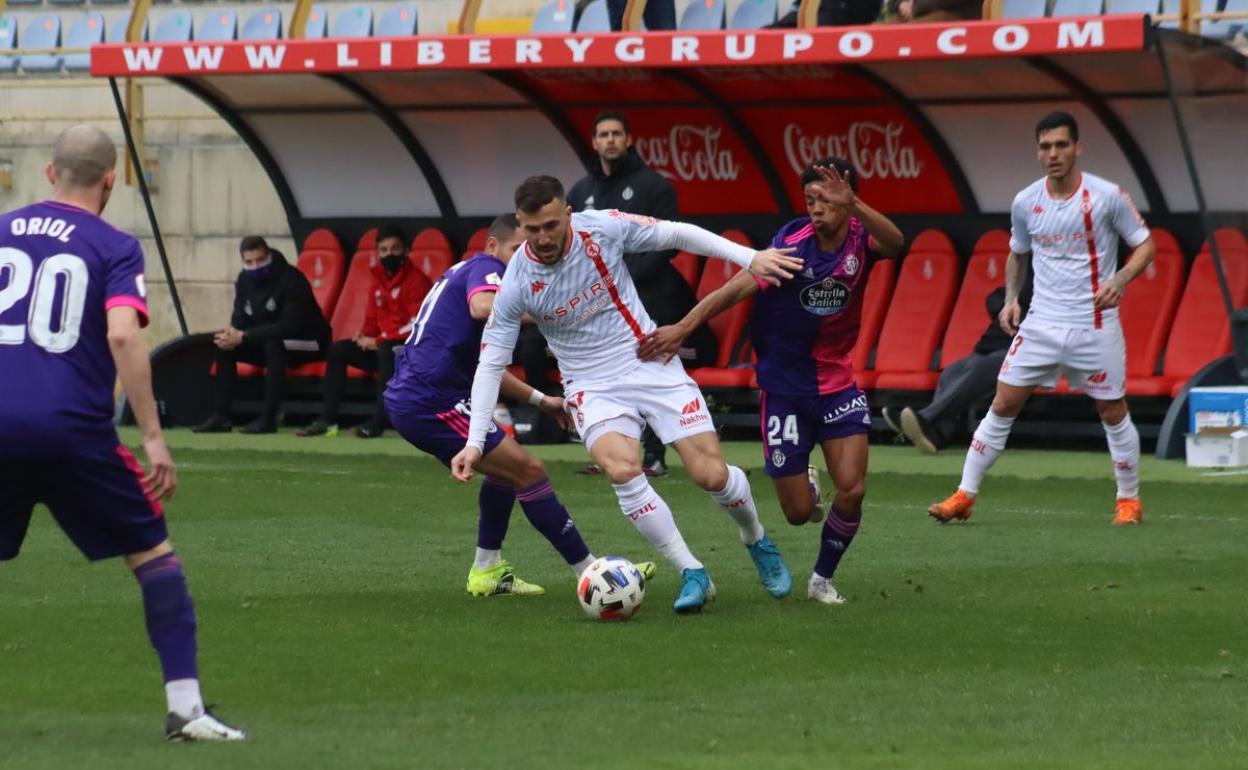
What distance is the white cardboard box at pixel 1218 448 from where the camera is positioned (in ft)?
44.7

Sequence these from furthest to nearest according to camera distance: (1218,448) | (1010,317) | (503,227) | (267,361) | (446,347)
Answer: (267,361)
(1218,448)
(1010,317)
(503,227)
(446,347)

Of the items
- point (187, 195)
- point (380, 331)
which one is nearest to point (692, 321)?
point (380, 331)

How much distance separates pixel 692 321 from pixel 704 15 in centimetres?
968

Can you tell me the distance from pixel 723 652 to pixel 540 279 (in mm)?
1722

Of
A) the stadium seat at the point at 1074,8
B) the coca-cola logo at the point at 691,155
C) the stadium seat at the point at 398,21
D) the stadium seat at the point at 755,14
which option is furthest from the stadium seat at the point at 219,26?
the stadium seat at the point at 1074,8

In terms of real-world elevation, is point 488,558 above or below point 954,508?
above

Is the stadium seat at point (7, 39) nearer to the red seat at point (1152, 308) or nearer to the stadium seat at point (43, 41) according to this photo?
the stadium seat at point (43, 41)

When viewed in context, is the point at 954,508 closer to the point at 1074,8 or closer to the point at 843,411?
the point at 843,411

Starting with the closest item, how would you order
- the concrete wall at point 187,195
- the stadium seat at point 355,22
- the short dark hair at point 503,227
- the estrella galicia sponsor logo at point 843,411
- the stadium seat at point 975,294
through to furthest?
the estrella galicia sponsor logo at point 843,411 < the short dark hair at point 503,227 < the stadium seat at point 975,294 < the stadium seat at point 355,22 < the concrete wall at point 187,195

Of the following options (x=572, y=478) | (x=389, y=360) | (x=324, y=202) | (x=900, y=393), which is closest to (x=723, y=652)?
(x=572, y=478)

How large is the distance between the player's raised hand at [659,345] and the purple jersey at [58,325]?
2811 millimetres

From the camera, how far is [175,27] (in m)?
21.3

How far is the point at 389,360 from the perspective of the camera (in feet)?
55.9

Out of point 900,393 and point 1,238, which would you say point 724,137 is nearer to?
point 900,393
